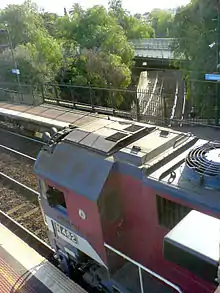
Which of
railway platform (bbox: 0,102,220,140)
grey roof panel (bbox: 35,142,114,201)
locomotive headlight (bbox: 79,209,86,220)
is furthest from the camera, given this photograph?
railway platform (bbox: 0,102,220,140)

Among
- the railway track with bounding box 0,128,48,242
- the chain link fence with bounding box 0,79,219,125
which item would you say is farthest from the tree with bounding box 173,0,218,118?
the railway track with bounding box 0,128,48,242

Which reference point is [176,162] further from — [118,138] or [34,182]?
[34,182]

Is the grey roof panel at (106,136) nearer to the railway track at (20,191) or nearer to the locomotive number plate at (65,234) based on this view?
the locomotive number plate at (65,234)

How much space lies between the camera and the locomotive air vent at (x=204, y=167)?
14.9 feet

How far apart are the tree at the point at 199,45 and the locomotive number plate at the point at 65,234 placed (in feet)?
38.8

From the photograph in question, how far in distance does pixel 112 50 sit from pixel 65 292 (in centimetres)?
2520

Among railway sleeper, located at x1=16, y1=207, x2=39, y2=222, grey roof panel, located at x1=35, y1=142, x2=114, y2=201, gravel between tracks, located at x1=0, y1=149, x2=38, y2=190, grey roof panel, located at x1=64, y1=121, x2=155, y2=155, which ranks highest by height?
grey roof panel, located at x1=64, y1=121, x2=155, y2=155

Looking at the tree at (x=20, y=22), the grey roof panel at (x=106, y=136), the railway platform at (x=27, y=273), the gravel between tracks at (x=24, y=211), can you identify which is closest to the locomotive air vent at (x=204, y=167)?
the grey roof panel at (x=106, y=136)

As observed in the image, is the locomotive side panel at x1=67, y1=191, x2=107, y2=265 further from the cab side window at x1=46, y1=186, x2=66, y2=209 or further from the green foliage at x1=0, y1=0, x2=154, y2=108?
the green foliage at x1=0, y1=0, x2=154, y2=108

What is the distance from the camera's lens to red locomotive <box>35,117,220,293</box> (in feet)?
15.8

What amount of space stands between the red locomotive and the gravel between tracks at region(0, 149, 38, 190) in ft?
15.9

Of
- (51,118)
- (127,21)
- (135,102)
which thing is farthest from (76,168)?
(127,21)

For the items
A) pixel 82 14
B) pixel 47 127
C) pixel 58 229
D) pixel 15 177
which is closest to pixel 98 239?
pixel 58 229

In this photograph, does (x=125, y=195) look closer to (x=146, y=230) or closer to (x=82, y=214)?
(x=146, y=230)
